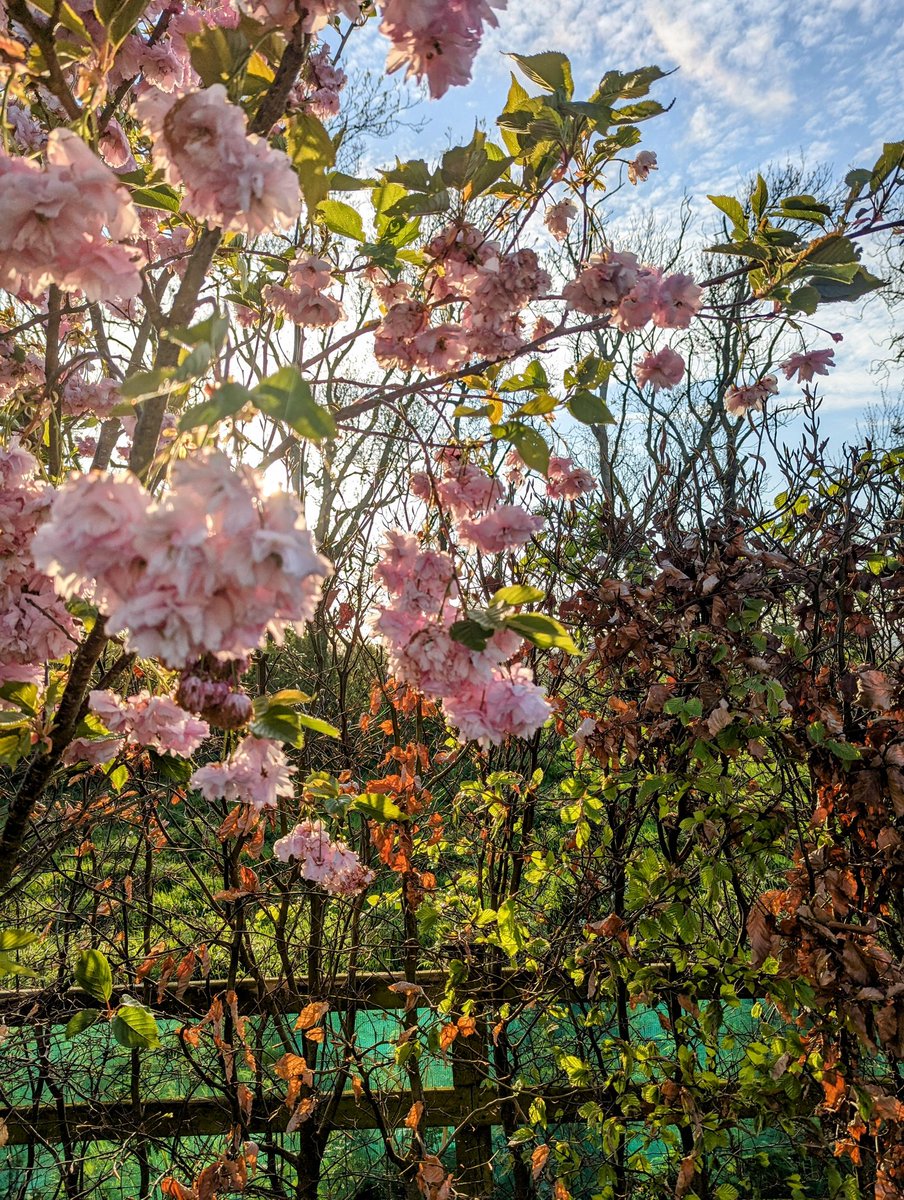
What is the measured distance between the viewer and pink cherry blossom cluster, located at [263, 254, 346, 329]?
1.30 metres

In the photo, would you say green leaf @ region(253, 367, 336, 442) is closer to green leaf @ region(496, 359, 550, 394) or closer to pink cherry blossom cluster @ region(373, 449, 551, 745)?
pink cherry blossom cluster @ region(373, 449, 551, 745)

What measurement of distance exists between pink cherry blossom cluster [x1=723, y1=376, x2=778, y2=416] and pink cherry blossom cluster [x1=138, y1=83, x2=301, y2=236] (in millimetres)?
1340

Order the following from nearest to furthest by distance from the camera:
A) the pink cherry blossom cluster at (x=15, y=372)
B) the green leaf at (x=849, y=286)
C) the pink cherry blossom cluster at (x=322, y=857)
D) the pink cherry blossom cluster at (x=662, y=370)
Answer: the green leaf at (x=849, y=286) < the pink cherry blossom cluster at (x=662, y=370) < the pink cherry blossom cluster at (x=15, y=372) < the pink cherry blossom cluster at (x=322, y=857)

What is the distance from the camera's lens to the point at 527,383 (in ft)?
3.56

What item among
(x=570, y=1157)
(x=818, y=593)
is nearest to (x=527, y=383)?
(x=818, y=593)

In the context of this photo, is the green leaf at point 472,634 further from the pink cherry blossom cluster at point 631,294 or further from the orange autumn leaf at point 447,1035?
the orange autumn leaf at point 447,1035

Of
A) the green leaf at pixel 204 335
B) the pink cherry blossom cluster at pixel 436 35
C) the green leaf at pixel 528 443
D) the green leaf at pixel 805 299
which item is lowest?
the green leaf at pixel 204 335

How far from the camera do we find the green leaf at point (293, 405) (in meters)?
0.57

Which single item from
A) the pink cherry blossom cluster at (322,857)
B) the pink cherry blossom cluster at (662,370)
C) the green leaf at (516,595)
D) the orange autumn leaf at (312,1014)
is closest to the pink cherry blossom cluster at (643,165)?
the pink cherry blossom cluster at (662,370)

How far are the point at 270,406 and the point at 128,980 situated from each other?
6.42 ft

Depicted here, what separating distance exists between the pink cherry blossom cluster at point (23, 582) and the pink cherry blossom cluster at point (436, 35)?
0.70 metres

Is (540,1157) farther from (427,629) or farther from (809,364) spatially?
(809,364)

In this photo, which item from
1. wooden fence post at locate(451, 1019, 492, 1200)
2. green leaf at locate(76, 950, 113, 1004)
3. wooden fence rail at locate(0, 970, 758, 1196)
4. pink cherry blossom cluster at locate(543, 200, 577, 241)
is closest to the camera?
green leaf at locate(76, 950, 113, 1004)

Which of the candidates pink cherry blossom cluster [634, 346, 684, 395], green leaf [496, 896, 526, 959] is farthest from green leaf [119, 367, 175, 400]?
green leaf [496, 896, 526, 959]
